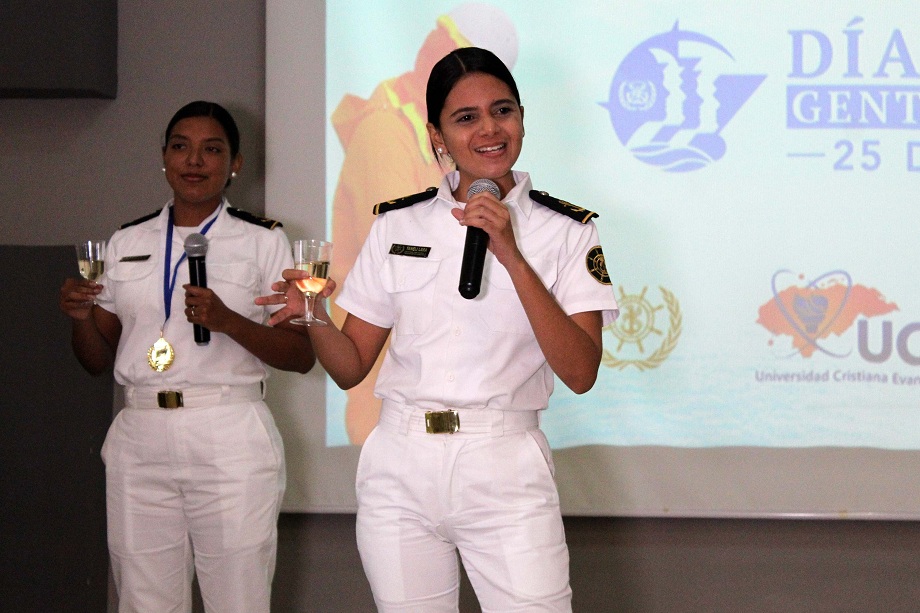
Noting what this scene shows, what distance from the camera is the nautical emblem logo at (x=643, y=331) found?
3.35 meters

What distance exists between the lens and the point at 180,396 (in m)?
2.56

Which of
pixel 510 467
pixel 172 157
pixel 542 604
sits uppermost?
pixel 172 157

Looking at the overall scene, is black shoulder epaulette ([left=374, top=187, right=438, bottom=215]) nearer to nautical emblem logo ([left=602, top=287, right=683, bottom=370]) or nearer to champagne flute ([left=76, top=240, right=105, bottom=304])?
champagne flute ([left=76, top=240, right=105, bottom=304])

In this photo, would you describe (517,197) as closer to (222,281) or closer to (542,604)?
(542,604)

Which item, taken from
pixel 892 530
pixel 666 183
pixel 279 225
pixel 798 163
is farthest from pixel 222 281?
pixel 892 530

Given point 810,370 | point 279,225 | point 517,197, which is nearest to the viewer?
point 517,197

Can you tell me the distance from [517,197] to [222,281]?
1.07m

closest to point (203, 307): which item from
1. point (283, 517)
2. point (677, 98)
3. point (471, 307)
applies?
point (471, 307)

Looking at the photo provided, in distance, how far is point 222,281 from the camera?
269cm

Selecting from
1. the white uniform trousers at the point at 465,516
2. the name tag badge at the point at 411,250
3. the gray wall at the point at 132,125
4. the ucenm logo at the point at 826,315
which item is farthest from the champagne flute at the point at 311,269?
the ucenm logo at the point at 826,315

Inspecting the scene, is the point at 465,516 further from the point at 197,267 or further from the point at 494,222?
the point at 197,267

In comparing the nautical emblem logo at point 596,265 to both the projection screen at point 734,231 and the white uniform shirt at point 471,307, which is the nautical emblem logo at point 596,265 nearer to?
the white uniform shirt at point 471,307

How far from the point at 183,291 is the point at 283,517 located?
1299mm

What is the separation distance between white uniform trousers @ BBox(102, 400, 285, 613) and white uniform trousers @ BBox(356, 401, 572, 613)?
76 centimetres
